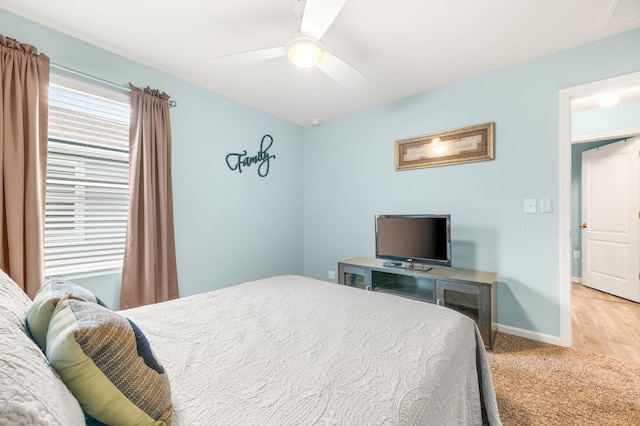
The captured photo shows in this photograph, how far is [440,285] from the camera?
8.00ft

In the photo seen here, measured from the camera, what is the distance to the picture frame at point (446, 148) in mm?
2646

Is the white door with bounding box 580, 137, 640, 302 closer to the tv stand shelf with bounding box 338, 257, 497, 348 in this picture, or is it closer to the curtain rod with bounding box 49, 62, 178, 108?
the tv stand shelf with bounding box 338, 257, 497, 348

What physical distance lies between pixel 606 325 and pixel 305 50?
3.73 meters

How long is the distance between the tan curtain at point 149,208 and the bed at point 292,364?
3.07 feet

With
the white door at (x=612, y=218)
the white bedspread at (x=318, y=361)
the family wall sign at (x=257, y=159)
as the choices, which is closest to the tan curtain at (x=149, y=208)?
the family wall sign at (x=257, y=159)

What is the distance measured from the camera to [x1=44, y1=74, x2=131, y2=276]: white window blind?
6.64ft

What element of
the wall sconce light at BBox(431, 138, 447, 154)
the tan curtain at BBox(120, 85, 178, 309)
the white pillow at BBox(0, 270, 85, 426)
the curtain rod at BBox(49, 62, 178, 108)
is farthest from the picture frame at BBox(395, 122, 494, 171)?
the white pillow at BBox(0, 270, 85, 426)

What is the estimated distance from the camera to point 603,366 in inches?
78.0

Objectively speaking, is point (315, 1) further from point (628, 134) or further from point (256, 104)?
point (628, 134)

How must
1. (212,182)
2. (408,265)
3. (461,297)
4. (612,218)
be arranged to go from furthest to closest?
1. (612,218)
2. (212,182)
3. (408,265)
4. (461,297)

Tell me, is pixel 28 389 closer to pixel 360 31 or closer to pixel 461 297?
pixel 360 31

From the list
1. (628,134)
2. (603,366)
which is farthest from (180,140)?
(628,134)

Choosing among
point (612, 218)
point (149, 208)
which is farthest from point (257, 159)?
point (612, 218)

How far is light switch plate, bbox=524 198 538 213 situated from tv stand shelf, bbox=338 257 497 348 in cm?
64
